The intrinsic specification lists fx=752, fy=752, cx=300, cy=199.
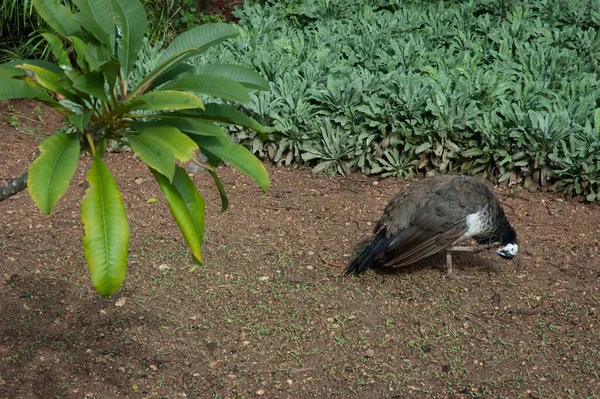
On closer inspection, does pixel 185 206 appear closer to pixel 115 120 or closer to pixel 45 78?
pixel 115 120

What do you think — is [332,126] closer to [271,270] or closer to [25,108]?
[271,270]

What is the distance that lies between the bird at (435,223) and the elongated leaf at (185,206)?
99.3 inches

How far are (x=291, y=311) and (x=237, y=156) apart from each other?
2.30 meters

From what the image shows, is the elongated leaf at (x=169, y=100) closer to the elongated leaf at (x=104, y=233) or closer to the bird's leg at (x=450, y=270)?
the elongated leaf at (x=104, y=233)

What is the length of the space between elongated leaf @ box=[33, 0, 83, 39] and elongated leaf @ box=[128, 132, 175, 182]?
624 mm

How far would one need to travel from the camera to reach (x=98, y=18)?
9.45ft

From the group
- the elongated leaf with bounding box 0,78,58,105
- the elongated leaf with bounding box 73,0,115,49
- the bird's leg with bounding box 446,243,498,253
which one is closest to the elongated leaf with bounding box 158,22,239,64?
the elongated leaf with bounding box 73,0,115,49

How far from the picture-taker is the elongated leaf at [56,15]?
2.95 metres

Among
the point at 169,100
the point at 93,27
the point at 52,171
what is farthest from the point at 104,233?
the point at 93,27

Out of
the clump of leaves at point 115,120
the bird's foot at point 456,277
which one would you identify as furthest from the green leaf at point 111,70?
the bird's foot at point 456,277

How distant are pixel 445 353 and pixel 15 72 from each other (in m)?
3.03

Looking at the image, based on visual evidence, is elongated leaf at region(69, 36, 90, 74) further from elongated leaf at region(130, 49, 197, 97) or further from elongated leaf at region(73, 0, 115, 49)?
elongated leaf at region(130, 49, 197, 97)

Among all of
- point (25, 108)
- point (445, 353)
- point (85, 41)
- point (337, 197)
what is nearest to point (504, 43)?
point (337, 197)

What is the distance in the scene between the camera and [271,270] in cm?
549
